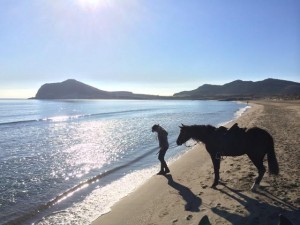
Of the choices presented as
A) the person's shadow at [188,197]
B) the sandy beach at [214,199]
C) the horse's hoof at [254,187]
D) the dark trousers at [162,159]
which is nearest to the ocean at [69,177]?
the dark trousers at [162,159]

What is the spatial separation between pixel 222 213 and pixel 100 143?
696 inches

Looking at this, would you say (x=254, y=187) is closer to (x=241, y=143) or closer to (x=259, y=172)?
(x=259, y=172)

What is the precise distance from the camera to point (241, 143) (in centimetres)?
1029

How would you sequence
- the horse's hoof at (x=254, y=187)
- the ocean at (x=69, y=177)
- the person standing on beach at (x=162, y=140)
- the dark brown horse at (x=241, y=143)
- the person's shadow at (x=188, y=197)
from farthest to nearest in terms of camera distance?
the person standing on beach at (x=162, y=140)
the ocean at (x=69, y=177)
the dark brown horse at (x=241, y=143)
the horse's hoof at (x=254, y=187)
the person's shadow at (x=188, y=197)

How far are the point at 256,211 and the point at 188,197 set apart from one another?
2.39 metres

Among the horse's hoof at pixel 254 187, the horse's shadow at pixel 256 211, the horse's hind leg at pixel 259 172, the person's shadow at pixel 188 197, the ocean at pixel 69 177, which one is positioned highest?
the horse's hind leg at pixel 259 172

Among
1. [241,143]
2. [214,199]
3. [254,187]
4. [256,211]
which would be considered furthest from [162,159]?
[256,211]

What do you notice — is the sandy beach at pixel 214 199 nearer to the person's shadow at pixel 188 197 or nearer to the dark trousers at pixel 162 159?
the person's shadow at pixel 188 197

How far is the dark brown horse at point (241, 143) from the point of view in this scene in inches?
395

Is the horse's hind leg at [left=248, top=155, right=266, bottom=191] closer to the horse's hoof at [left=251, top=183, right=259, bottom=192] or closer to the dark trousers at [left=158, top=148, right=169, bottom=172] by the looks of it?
the horse's hoof at [left=251, top=183, right=259, bottom=192]

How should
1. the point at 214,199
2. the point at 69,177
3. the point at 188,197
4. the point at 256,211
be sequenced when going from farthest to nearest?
the point at 69,177 → the point at 188,197 → the point at 214,199 → the point at 256,211

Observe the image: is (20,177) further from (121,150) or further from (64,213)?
(121,150)

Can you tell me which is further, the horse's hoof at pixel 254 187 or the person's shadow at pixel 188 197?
the horse's hoof at pixel 254 187

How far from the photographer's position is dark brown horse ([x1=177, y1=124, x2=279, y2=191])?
1003 cm
